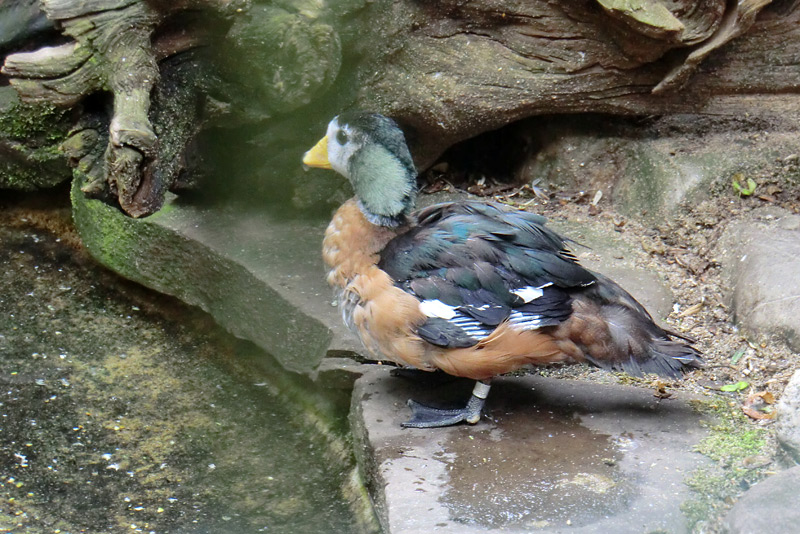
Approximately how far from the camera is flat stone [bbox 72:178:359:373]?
3.95 meters

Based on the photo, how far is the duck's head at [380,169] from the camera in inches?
129

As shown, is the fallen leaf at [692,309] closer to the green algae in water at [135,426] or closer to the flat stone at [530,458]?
→ the flat stone at [530,458]

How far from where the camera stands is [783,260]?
3.89 meters

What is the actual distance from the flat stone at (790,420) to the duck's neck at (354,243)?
1453 millimetres

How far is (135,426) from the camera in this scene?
3.70 m

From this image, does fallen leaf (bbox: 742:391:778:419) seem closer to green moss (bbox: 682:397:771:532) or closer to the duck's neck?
green moss (bbox: 682:397:771:532)

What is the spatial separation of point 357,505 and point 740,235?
7.55 ft

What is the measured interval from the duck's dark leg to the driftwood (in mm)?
1350

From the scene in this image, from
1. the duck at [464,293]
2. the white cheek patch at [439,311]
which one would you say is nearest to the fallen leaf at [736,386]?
the duck at [464,293]

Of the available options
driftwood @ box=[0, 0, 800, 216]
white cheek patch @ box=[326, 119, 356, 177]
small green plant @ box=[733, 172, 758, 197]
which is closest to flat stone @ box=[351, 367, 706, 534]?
white cheek patch @ box=[326, 119, 356, 177]

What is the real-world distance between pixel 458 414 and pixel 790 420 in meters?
1.14

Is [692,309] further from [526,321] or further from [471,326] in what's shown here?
[471,326]

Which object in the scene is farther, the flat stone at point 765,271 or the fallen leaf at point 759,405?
the flat stone at point 765,271

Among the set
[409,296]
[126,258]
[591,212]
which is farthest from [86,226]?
[591,212]
